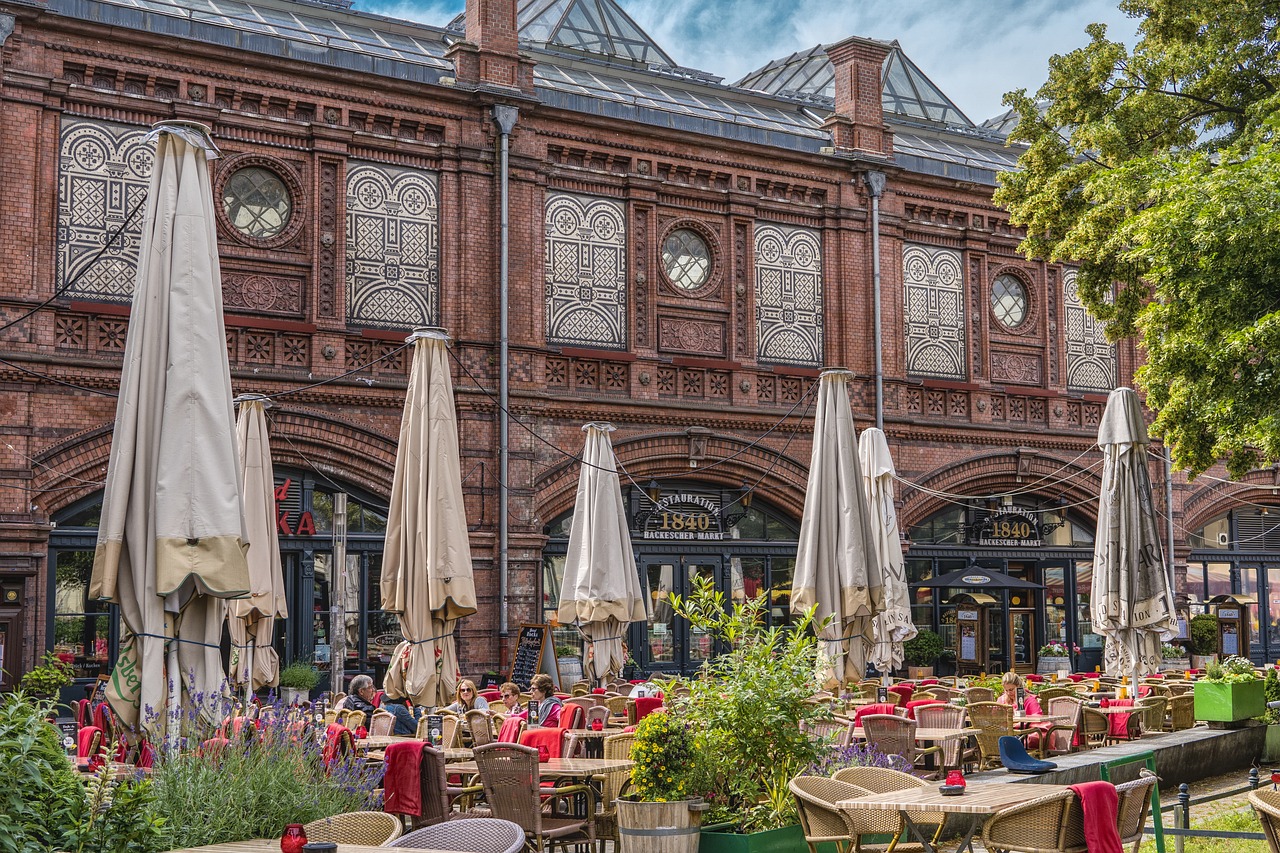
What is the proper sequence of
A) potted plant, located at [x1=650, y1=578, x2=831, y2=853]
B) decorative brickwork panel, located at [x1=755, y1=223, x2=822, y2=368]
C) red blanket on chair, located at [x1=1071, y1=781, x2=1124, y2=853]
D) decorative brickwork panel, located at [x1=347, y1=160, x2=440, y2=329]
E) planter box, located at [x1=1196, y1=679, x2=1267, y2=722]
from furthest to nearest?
decorative brickwork panel, located at [x1=755, y1=223, x2=822, y2=368], decorative brickwork panel, located at [x1=347, y1=160, x2=440, y2=329], planter box, located at [x1=1196, y1=679, x2=1267, y2=722], potted plant, located at [x1=650, y1=578, x2=831, y2=853], red blanket on chair, located at [x1=1071, y1=781, x2=1124, y2=853]

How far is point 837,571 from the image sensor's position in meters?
15.0

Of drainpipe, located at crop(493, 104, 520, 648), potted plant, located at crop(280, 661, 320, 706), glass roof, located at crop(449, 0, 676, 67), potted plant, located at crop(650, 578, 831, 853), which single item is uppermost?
glass roof, located at crop(449, 0, 676, 67)

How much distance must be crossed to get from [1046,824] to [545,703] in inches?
287

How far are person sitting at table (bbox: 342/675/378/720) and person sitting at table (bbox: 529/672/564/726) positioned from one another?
1.70 m

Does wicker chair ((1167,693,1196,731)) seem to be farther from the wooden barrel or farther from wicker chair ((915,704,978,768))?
the wooden barrel

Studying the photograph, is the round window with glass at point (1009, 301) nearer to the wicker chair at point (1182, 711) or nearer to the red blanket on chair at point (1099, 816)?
the wicker chair at point (1182, 711)

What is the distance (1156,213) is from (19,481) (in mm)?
15155

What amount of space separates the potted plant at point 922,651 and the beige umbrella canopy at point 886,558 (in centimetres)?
734

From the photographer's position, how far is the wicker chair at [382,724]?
12.8 m

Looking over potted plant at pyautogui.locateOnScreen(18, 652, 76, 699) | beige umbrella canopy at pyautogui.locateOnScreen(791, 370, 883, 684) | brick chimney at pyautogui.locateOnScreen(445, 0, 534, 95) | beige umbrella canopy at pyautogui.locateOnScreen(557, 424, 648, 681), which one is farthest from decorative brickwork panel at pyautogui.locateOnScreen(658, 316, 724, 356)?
potted plant at pyautogui.locateOnScreen(18, 652, 76, 699)

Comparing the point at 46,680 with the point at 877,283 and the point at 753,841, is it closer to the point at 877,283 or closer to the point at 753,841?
the point at 753,841

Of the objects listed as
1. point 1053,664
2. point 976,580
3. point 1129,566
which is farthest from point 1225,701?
point 1053,664

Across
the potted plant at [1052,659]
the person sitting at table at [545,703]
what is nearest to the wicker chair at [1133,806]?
the person sitting at table at [545,703]

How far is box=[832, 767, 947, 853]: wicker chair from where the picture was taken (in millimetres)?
7586
